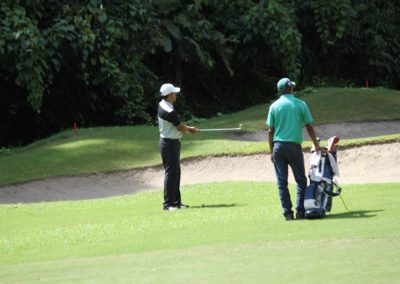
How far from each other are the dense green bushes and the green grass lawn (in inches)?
417

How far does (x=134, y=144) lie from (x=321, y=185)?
1111 centimetres

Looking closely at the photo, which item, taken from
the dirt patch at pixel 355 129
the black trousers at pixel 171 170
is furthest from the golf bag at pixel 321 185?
the dirt patch at pixel 355 129

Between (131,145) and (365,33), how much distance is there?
13914mm

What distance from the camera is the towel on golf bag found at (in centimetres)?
1206

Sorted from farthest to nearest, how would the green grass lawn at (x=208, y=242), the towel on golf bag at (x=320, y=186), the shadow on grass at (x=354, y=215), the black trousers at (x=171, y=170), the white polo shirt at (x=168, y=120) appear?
the black trousers at (x=171, y=170) < the white polo shirt at (x=168, y=120) < the towel on golf bag at (x=320, y=186) < the shadow on grass at (x=354, y=215) < the green grass lawn at (x=208, y=242)

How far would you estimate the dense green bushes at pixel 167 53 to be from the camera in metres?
25.9

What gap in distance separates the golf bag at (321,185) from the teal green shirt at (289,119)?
443mm

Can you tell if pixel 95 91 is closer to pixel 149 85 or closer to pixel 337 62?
pixel 149 85

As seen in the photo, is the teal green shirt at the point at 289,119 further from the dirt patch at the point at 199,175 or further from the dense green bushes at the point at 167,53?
the dense green bushes at the point at 167,53

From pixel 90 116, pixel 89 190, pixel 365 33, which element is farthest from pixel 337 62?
pixel 89 190

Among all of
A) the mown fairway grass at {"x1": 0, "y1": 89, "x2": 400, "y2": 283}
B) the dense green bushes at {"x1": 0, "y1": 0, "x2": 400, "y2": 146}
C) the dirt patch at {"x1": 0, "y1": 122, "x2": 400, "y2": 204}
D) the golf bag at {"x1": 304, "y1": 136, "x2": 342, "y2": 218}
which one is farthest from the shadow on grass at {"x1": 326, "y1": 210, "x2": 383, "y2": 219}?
the dense green bushes at {"x1": 0, "y1": 0, "x2": 400, "y2": 146}

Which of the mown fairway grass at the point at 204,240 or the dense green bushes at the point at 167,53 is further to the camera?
the dense green bushes at the point at 167,53

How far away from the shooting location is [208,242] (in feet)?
35.6

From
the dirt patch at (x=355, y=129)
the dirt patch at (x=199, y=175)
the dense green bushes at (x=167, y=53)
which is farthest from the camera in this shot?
the dense green bushes at (x=167, y=53)
